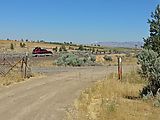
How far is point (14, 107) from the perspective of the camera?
15.4 m

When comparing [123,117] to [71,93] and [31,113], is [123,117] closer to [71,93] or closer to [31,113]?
[31,113]

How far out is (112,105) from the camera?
15312mm

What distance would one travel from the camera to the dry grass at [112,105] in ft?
46.2

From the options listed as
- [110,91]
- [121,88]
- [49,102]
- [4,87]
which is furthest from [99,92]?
[4,87]

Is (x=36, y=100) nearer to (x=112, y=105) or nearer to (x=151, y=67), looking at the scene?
(x=112, y=105)

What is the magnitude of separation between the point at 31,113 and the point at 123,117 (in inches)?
122

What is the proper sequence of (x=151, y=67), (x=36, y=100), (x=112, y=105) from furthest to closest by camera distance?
1. (x=151, y=67)
2. (x=36, y=100)
3. (x=112, y=105)

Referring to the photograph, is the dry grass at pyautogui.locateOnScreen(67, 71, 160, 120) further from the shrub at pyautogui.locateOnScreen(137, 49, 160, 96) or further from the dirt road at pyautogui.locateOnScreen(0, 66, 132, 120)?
the shrub at pyautogui.locateOnScreen(137, 49, 160, 96)

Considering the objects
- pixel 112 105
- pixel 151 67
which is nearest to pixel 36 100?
pixel 112 105

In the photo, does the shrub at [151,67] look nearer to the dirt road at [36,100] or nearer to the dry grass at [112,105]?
the dry grass at [112,105]

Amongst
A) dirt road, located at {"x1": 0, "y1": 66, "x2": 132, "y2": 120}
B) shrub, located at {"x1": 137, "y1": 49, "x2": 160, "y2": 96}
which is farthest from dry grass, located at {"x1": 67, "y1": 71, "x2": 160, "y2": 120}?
shrub, located at {"x1": 137, "y1": 49, "x2": 160, "y2": 96}

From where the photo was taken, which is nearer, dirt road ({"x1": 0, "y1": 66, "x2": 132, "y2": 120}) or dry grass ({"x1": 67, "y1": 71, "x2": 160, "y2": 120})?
dirt road ({"x1": 0, "y1": 66, "x2": 132, "y2": 120})

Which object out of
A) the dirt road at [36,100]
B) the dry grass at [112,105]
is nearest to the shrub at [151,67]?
the dry grass at [112,105]

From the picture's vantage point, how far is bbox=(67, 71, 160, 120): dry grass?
14070 mm
